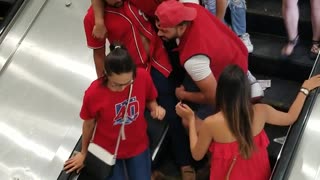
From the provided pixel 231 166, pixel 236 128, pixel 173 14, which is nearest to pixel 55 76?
pixel 173 14

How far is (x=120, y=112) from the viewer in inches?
124

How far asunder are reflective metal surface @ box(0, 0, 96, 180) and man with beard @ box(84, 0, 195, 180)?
711 millimetres

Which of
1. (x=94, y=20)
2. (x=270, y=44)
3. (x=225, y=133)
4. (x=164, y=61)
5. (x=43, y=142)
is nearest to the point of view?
(x=225, y=133)

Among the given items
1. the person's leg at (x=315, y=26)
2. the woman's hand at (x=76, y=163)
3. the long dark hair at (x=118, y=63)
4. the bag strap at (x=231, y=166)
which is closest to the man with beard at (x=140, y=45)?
the long dark hair at (x=118, y=63)

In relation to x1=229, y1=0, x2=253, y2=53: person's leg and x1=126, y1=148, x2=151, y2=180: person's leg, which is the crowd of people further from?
x1=229, y1=0, x2=253, y2=53: person's leg

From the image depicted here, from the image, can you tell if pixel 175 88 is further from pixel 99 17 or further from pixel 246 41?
pixel 246 41

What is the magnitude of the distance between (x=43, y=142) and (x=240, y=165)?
1516mm

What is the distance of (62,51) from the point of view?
4.34 m

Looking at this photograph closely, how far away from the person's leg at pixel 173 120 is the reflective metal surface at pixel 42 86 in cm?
68

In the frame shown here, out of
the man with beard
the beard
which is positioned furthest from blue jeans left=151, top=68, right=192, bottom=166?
the beard

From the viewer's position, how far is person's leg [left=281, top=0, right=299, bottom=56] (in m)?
3.93

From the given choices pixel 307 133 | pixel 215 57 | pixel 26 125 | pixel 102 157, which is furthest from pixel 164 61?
pixel 26 125

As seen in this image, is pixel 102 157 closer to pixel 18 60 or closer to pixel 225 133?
pixel 225 133

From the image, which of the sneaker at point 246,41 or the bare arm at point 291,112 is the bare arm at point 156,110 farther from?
the sneaker at point 246,41
